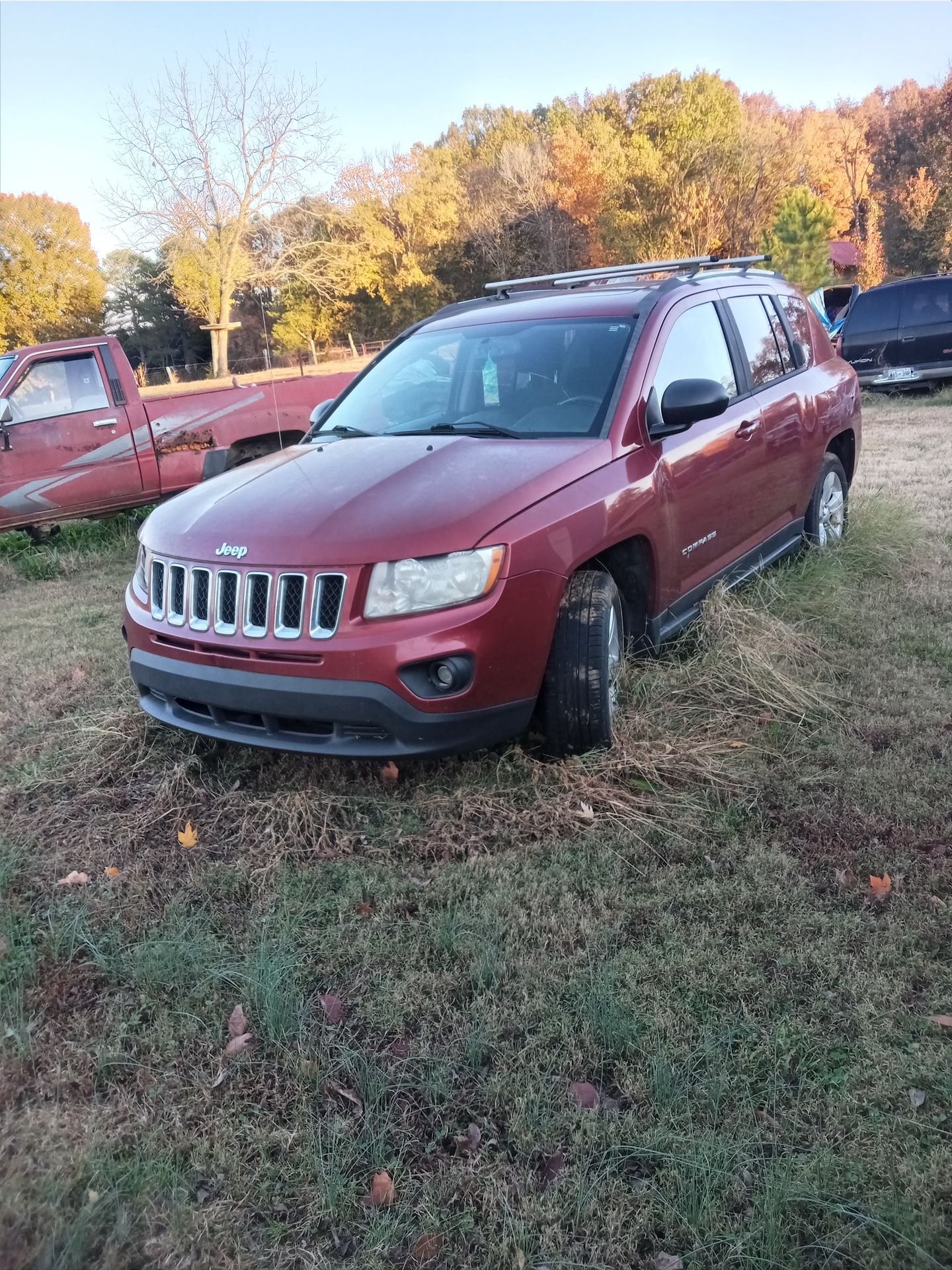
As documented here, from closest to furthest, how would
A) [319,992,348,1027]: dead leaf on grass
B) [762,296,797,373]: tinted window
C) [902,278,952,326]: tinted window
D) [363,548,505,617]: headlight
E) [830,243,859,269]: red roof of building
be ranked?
[319,992,348,1027]: dead leaf on grass → [363,548,505,617]: headlight → [762,296,797,373]: tinted window → [902,278,952,326]: tinted window → [830,243,859,269]: red roof of building

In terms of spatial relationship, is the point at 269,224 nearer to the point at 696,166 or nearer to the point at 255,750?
the point at 696,166

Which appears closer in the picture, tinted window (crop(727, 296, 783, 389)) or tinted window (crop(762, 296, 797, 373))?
tinted window (crop(727, 296, 783, 389))

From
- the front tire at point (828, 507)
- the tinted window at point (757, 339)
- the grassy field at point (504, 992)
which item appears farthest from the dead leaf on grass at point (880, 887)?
the front tire at point (828, 507)

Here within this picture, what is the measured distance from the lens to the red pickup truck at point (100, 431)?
8.01 meters

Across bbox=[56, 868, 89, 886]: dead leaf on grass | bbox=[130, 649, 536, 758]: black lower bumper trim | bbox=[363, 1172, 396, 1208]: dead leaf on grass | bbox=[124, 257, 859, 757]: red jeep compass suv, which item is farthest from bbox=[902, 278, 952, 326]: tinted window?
bbox=[363, 1172, 396, 1208]: dead leaf on grass

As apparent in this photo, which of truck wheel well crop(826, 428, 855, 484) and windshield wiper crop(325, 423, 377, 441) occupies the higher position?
windshield wiper crop(325, 423, 377, 441)

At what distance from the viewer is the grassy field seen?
183 cm

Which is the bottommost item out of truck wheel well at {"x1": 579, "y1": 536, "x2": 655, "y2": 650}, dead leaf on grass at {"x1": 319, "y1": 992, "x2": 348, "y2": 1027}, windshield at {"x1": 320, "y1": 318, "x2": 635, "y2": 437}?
dead leaf on grass at {"x1": 319, "y1": 992, "x2": 348, "y2": 1027}

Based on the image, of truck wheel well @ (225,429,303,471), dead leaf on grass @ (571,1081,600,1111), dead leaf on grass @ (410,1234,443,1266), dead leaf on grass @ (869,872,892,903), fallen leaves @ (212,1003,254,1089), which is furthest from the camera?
truck wheel well @ (225,429,303,471)

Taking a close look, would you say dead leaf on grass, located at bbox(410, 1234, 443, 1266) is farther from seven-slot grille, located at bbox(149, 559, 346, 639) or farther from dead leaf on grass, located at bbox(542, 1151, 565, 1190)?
seven-slot grille, located at bbox(149, 559, 346, 639)

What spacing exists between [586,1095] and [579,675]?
1.49 m

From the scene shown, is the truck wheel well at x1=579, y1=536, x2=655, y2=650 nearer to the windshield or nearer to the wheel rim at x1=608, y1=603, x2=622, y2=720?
the wheel rim at x1=608, y1=603, x2=622, y2=720

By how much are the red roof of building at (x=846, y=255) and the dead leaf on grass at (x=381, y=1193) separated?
45.0 m

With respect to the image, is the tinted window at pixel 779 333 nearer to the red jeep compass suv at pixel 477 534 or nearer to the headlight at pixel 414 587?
the red jeep compass suv at pixel 477 534
